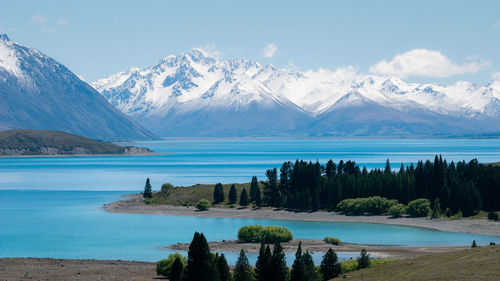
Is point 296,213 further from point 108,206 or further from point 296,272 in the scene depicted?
point 296,272

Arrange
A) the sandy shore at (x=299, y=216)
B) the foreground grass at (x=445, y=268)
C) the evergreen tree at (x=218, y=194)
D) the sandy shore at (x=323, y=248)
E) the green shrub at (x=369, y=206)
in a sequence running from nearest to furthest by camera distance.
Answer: the foreground grass at (x=445, y=268) < the sandy shore at (x=323, y=248) < the sandy shore at (x=299, y=216) < the green shrub at (x=369, y=206) < the evergreen tree at (x=218, y=194)

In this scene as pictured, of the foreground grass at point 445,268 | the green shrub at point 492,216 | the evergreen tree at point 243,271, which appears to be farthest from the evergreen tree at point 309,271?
the green shrub at point 492,216

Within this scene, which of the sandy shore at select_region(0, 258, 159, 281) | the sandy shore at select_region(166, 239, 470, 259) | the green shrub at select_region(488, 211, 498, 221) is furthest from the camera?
the green shrub at select_region(488, 211, 498, 221)

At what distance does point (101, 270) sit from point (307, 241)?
30398mm

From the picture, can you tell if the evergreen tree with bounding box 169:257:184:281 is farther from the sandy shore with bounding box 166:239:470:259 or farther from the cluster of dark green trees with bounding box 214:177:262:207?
the cluster of dark green trees with bounding box 214:177:262:207

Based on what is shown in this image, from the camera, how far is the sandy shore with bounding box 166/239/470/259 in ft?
273

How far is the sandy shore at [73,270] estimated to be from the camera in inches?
2643

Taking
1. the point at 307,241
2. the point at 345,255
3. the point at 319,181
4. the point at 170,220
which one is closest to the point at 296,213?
the point at 319,181

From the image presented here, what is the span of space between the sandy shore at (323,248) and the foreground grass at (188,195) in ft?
155

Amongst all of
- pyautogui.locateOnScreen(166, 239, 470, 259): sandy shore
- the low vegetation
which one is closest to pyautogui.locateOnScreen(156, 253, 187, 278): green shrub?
pyautogui.locateOnScreen(166, 239, 470, 259): sandy shore

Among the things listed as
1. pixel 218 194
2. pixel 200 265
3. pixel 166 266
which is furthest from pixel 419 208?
pixel 200 265

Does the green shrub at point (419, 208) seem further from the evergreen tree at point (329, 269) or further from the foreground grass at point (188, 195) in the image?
the evergreen tree at point (329, 269)

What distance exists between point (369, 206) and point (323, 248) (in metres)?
40.5

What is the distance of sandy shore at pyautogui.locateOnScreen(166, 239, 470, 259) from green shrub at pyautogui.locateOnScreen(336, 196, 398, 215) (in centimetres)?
3376
